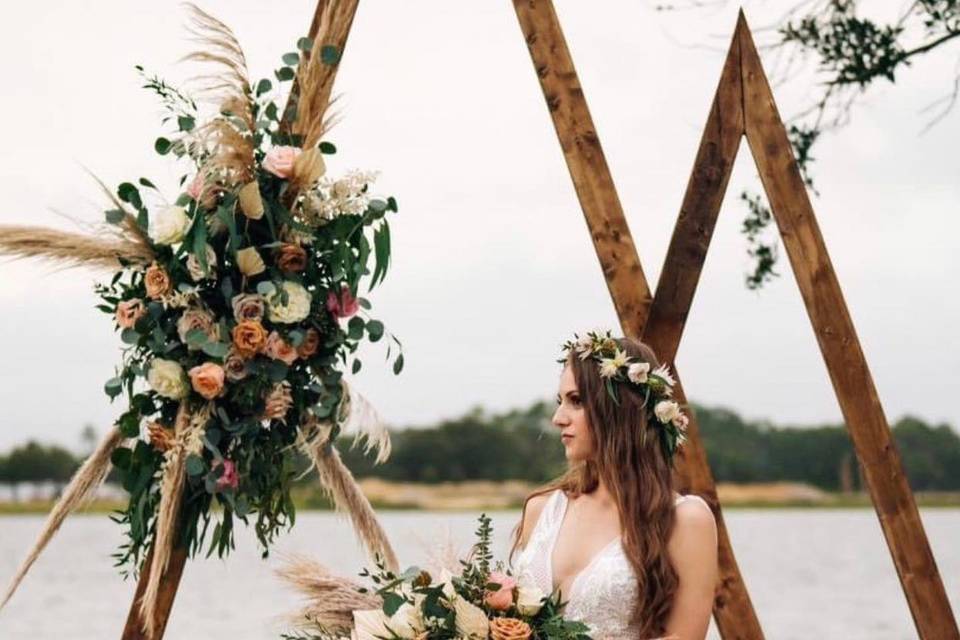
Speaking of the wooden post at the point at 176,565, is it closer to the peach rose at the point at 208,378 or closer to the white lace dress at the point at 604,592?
the peach rose at the point at 208,378

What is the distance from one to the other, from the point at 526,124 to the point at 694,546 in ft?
26.8

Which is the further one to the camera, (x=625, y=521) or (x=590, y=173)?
(x=590, y=173)

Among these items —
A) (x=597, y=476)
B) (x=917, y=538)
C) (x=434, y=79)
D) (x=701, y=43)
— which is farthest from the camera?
(x=434, y=79)

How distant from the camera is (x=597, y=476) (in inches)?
161

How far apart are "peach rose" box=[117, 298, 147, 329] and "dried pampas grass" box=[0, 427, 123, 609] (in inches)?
12.0

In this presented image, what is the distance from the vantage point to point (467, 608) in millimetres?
3518

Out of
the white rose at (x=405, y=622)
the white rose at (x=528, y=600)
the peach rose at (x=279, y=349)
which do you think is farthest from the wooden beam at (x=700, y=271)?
→ the white rose at (x=405, y=622)

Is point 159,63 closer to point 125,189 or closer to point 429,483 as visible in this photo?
point 125,189

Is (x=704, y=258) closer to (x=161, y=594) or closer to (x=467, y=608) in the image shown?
(x=467, y=608)

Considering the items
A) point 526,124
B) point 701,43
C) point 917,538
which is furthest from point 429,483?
point 917,538

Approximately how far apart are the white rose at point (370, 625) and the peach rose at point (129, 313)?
96cm

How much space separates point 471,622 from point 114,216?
142 centimetres

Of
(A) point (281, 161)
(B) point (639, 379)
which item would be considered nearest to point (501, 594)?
(B) point (639, 379)

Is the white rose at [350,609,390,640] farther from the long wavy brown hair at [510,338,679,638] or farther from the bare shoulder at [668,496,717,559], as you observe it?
the bare shoulder at [668,496,717,559]
